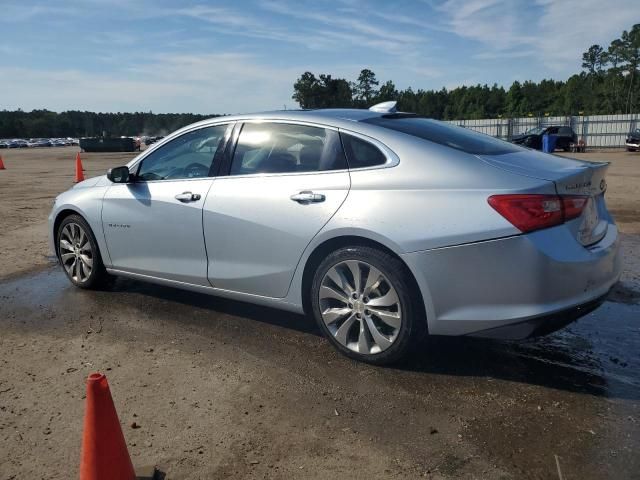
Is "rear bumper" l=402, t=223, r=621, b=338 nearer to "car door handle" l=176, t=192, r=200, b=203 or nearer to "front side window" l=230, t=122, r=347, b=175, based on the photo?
"front side window" l=230, t=122, r=347, b=175

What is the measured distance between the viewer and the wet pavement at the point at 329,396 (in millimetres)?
2592

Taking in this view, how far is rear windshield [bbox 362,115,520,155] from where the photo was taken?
3.64m

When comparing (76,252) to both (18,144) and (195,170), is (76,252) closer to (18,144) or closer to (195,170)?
(195,170)

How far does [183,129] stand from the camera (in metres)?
4.70

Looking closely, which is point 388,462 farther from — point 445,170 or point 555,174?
point 555,174

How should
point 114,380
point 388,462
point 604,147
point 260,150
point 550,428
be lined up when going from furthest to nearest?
point 604,147 → point 260,150 → point 114,380 → point 550,428 → point 388,462

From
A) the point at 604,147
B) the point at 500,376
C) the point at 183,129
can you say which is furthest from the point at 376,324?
the point at 604,147

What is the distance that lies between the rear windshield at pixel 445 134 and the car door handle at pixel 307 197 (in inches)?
26.0

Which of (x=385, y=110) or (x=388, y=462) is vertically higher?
(x=385, y=110)

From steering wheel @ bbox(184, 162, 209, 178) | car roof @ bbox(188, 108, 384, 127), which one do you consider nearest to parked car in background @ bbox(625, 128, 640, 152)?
car roof @ bbox(188, 108, 384, 127)

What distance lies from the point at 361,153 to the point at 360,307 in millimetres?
988

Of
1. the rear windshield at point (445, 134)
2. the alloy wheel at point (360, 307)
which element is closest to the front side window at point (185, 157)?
the rear windshield at point (445, 134)

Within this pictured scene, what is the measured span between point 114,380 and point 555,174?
9.57 ft

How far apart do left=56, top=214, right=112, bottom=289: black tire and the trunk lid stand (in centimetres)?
356
